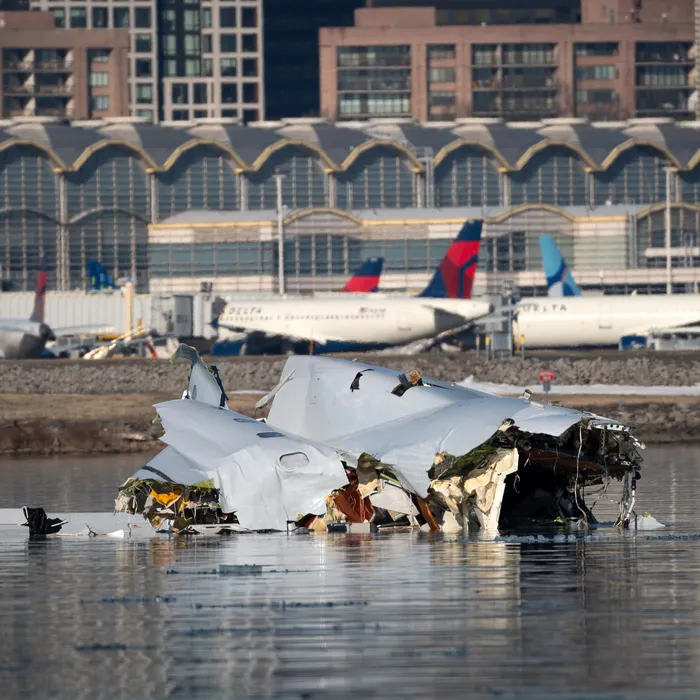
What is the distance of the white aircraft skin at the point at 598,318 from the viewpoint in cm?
11581

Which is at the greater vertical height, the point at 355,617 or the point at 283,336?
the point at 283,336

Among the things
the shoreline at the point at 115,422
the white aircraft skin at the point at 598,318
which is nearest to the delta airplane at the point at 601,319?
the white aircraft skin at the point at 598,318

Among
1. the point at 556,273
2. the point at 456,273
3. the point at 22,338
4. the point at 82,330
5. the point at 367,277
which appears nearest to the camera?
the point at 22,338

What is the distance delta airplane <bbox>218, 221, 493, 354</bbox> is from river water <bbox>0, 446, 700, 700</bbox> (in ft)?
275

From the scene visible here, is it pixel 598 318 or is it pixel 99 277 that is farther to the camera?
pixel 99 277

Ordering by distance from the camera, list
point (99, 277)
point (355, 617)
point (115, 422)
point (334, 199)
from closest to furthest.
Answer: point (355, 617) < point (115, 422) < point (99, 277) < point (334, 199)

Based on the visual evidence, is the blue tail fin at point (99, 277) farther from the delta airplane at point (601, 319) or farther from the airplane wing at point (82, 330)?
the delta airplane at point (601, 319)

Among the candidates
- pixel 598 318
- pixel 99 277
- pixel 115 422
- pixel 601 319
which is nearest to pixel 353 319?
pixel 598 318

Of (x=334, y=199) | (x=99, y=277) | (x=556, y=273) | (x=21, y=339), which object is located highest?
(x=334, y=199)

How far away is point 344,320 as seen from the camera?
11581 centimetres

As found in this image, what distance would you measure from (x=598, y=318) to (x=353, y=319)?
53.4 ft

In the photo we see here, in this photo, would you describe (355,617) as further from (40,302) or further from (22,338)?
(40,302)

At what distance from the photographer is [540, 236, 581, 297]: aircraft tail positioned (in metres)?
137

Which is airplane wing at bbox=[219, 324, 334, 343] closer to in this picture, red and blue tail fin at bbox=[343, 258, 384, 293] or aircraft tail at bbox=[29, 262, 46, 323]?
aircraft tail at bbox=[29, 262, 46, 323]
